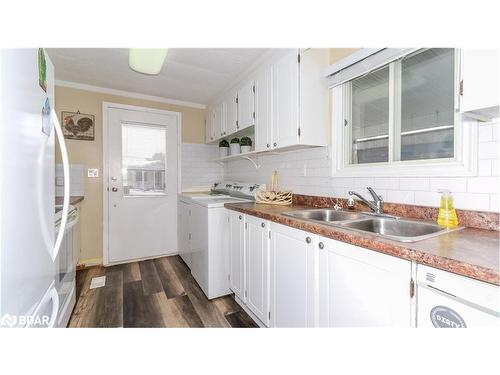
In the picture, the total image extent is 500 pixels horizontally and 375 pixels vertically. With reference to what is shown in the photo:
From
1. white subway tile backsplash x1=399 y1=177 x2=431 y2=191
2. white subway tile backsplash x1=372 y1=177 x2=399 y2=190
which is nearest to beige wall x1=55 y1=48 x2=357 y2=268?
white subway tile backsplash x1=372 y1=177 x2=399 y2=190

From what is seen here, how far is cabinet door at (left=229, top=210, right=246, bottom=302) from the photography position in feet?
6.35

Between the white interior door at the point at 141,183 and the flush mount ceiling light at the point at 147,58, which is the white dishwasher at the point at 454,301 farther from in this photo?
the white interior door at the point at 141,183

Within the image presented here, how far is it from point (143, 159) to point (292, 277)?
274 centimetres

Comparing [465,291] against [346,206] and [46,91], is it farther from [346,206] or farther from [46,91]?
[46,91]

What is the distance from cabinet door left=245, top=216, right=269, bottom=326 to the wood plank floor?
0.68 ft

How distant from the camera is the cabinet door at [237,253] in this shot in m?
1.93

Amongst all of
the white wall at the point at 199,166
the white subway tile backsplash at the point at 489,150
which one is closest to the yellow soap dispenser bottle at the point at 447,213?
the white subway tile backsplash at the point at 489,150

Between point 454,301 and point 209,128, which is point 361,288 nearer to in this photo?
point 454,301

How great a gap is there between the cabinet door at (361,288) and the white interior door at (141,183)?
274 cm

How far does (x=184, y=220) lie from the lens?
3021mm

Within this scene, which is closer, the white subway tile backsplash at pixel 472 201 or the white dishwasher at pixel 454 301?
the white dishwasher at pixel 454 301

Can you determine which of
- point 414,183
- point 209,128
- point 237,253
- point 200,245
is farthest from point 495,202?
point 209,128

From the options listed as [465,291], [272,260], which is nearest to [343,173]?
[272,260]
